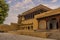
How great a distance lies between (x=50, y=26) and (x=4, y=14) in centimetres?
1666

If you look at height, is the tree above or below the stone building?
above

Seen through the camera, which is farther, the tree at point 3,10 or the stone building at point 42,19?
the tree at point 3,10

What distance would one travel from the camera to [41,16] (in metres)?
34.7

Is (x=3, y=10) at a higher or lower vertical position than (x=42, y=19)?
higher

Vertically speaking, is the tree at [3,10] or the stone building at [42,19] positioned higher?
the tree at [3,10]

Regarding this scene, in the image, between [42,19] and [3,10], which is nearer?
[42,19]

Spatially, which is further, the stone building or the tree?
the tree

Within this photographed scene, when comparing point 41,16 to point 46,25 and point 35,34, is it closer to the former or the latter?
point 46,25

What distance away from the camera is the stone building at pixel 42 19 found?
3097 cm

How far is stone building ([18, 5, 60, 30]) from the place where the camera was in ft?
102

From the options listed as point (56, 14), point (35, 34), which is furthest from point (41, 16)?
point (35, 34)

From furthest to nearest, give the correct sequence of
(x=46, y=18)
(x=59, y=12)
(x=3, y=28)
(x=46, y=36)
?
1. (x=3, y=28)
2. (x=46, y=18)
3. (x=59, y=12)
4. (x=46, y=36)

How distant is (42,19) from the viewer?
35.2 m

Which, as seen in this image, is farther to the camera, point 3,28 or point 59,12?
point 3,28
